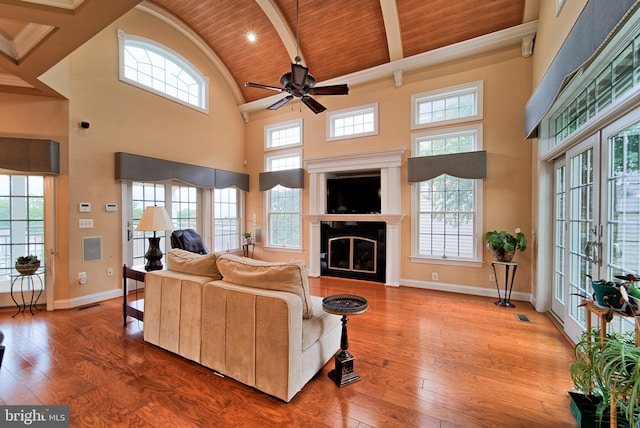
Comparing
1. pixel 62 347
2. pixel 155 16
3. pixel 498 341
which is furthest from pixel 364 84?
pixel 62 347

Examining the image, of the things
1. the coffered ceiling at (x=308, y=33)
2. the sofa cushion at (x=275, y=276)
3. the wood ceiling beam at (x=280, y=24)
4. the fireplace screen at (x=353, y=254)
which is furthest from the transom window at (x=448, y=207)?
the sofa cushion at (x=275, y=276)

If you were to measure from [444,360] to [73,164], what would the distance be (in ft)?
17.6

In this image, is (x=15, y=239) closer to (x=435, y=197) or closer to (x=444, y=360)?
(x=444, y=360)

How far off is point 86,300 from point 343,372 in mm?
4123

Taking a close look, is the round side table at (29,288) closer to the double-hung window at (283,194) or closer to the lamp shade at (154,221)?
the lamp shade at (154,221)

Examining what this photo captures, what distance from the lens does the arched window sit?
459cm

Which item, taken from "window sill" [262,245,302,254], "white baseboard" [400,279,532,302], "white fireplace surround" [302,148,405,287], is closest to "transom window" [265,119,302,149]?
"white fireplace surround" [302,148,405,287]

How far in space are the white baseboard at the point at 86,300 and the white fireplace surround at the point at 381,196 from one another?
3448mm

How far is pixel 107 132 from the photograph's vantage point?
4.25 metres

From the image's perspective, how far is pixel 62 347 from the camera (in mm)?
2680

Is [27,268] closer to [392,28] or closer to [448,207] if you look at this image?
[448,207]

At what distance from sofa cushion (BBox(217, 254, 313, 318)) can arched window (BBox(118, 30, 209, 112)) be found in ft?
14.3

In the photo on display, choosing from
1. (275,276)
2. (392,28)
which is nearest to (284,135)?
(392,28)

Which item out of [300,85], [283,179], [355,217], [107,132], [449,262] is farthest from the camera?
[283,179]
